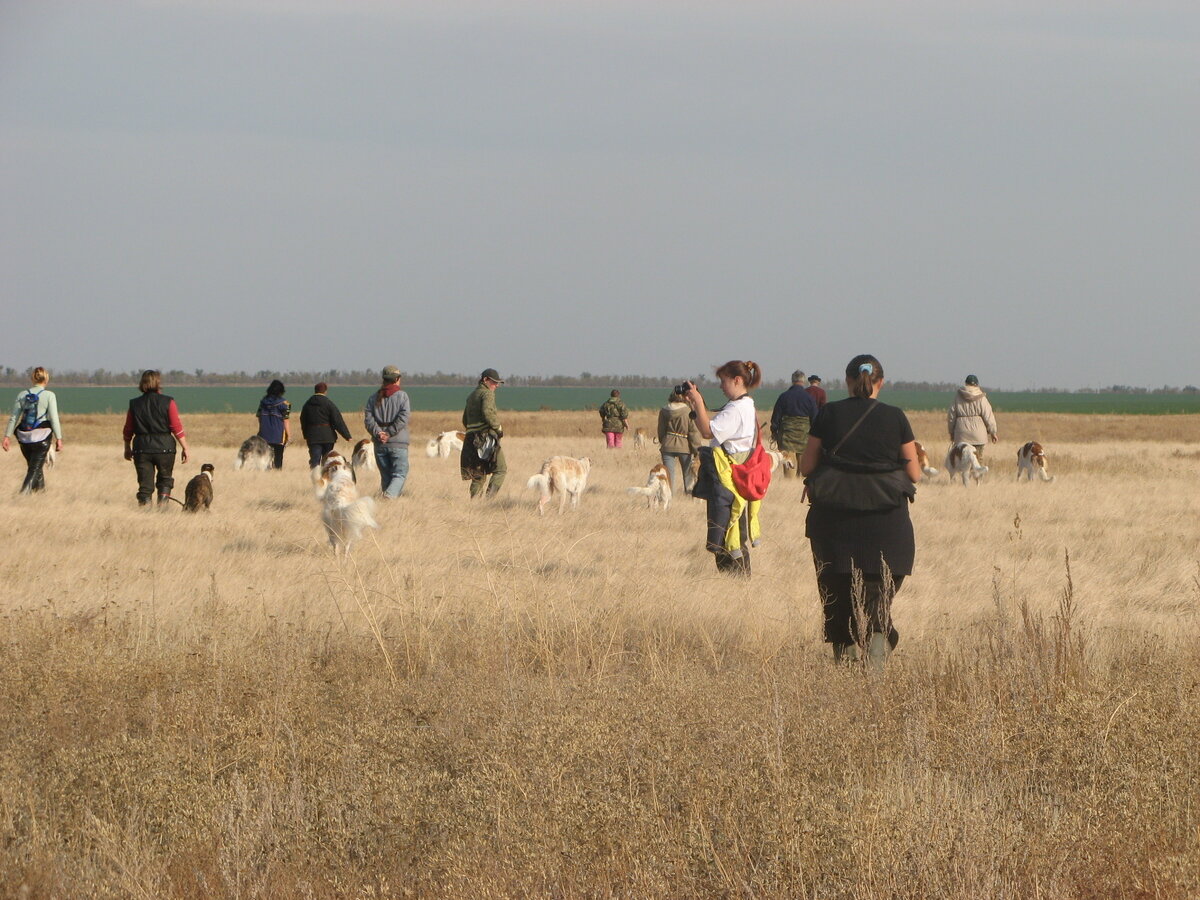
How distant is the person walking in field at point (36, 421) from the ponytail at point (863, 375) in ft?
34.3

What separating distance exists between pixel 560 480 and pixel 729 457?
222 inches

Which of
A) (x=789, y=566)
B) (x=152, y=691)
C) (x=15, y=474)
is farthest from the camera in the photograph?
(x=15, y=474)

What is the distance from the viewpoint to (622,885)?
10.9 feet

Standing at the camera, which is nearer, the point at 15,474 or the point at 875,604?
the point at 875,604

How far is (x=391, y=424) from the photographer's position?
47.1 ft

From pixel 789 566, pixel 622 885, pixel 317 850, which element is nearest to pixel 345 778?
pixel 317 850

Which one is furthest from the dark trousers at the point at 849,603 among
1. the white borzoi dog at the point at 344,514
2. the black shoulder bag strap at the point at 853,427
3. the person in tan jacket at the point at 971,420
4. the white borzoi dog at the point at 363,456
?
the white borzoi dog at the point at 363,456

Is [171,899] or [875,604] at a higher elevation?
[875,604]

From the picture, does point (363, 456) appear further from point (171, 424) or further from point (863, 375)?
point (863, 375)

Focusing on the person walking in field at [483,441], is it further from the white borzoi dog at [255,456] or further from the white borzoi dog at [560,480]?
the white borzoi dog at [255,456]

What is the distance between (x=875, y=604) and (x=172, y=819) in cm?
352

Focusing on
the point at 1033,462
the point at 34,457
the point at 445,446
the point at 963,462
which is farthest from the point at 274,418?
the point at 1033,462

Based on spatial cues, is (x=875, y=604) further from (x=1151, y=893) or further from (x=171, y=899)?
(x=171, y=899)

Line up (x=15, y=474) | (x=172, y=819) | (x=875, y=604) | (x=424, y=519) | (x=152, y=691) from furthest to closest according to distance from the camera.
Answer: (x=15, y=474), (x=424, y=519), (x=875, y=604), (x=152, y=691), (x=172, y=819)
